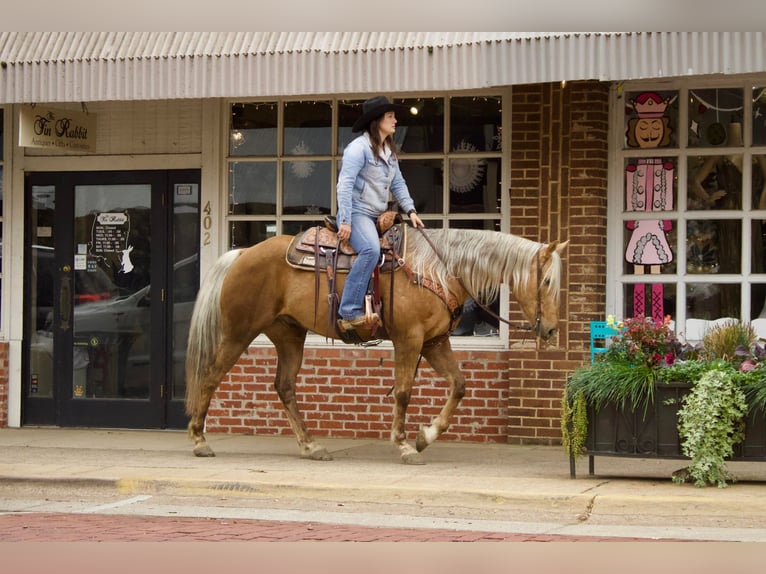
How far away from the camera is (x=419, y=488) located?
26.3ft

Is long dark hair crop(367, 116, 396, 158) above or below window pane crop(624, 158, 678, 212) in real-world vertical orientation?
above

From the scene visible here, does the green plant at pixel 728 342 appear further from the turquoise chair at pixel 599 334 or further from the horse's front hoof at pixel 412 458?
the horse's front hoof at pixel 412 458

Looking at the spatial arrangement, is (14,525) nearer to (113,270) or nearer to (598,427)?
(598,427)

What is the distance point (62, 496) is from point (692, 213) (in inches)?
229

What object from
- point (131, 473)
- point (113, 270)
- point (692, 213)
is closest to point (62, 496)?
point (131, 473)

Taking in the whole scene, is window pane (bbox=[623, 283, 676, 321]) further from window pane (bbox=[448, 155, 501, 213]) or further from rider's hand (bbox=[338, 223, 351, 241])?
rider's hand (bbox=[338, 223, 351, 241])

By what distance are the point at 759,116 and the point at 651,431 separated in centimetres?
361

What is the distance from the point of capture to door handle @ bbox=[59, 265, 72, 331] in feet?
39.9

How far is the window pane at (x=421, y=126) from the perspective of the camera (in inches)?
439

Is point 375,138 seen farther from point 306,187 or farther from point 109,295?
point 109,295

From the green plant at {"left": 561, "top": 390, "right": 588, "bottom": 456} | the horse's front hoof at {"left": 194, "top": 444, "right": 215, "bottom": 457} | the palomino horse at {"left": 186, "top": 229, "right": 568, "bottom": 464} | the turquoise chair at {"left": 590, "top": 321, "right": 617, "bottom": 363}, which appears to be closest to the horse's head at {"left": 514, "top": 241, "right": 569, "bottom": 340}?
the palomino horse at {"left": 186, "top": 229, "right": 568, "bottom": 464}

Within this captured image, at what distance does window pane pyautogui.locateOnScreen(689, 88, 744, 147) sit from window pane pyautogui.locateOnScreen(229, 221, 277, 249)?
4.03m

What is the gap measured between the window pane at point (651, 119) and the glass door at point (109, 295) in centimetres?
423

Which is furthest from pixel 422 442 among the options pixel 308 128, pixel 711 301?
pixel 308 128
